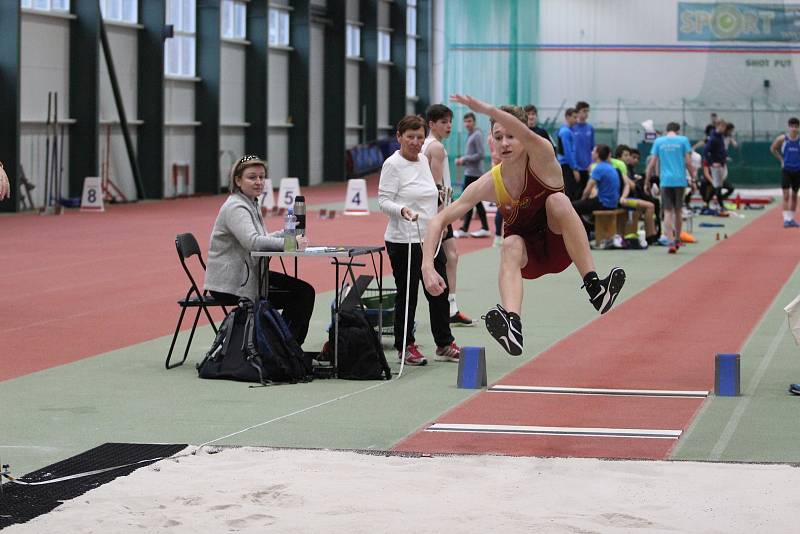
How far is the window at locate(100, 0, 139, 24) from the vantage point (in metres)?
30.0

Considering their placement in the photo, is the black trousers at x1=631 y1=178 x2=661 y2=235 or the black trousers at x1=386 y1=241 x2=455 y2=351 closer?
the black trousers at x1=386 y1=241 x2=455 y2=351

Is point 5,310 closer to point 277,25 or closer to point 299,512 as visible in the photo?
point 299,512

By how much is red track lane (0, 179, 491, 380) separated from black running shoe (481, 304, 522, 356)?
3418 millimetres

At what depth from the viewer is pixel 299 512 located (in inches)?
223

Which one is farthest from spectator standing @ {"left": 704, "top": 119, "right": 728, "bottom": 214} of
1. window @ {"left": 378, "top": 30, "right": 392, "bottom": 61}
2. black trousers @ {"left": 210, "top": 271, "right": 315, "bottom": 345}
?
window @ {"left": 378, "top": 30, "right": 392, "bottom": 61}

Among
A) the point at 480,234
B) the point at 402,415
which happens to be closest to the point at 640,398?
the point at 402,415

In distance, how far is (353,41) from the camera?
152 ft

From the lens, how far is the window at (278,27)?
39.4 metres

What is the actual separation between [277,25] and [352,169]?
691 cm

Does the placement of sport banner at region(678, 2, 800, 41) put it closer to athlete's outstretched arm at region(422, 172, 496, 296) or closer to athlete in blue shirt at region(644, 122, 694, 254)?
athlete in blue shirt at region(644, 122, 694, 254)

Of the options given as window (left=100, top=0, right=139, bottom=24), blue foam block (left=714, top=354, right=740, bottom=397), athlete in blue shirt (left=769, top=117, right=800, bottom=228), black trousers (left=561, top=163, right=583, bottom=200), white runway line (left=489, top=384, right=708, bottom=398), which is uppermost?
window (left=100, top=0, right=139, bottom=24)

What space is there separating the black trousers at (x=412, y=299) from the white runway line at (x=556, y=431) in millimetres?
2282

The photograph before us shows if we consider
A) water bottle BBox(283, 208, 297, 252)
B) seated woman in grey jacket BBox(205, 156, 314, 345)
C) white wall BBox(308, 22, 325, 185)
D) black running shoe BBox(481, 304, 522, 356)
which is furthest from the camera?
white wall BBox(308, 22, 325, 185)

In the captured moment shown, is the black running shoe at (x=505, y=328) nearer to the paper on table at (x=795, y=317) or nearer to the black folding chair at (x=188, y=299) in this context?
the paper on table at (x=795, y=317)
